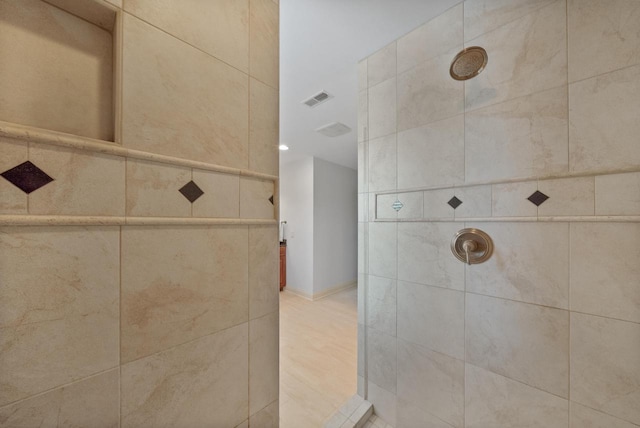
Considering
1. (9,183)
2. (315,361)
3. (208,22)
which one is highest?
(208,22)

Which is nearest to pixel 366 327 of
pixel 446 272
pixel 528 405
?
pixel 446 272

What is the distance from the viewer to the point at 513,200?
3.45 ft

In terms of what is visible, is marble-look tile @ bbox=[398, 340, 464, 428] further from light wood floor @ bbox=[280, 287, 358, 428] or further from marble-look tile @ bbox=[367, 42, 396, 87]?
marble-look tile @ bbox=[367, 42, 396, 87]

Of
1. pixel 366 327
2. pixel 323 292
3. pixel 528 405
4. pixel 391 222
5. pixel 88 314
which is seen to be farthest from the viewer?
pixel 323 292

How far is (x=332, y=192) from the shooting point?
4207 millimetres

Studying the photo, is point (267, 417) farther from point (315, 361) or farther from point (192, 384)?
point (315, 361)

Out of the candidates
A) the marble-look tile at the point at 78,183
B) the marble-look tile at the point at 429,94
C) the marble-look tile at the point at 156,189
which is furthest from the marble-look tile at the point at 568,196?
the marble-look tile at the point at 78,183

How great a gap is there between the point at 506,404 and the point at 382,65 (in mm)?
2006

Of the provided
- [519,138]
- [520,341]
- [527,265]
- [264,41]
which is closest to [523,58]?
[519,138]

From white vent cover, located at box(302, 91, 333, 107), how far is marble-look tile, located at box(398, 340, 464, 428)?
1963 millimetres

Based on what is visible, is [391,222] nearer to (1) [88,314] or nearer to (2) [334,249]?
(1) [88,314]

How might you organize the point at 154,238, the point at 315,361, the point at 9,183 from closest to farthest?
the point at 9,183
the point at 154,238
the point at 315,361

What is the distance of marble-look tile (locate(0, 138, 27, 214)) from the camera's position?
40 cm

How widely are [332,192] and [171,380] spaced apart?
12.4ft
